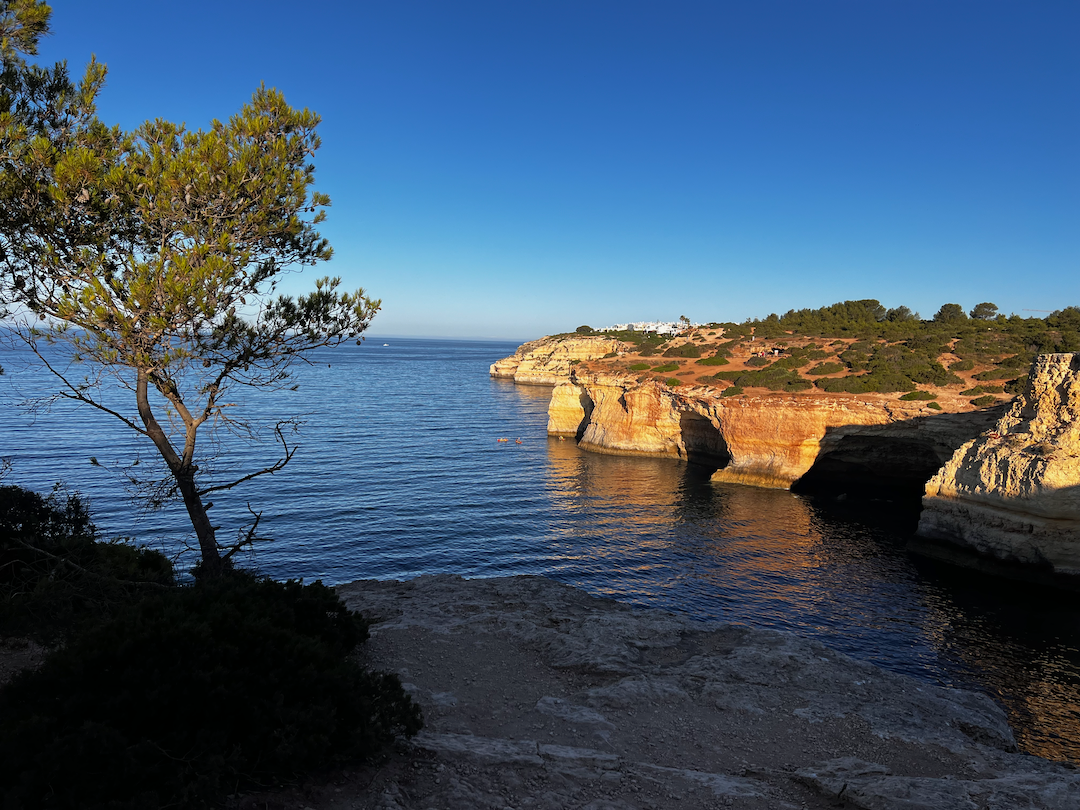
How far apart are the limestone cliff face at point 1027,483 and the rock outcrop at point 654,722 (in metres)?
14.8

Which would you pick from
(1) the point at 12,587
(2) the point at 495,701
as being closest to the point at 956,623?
(2) the point at 495,701

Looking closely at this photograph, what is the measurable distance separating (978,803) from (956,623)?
17706mm

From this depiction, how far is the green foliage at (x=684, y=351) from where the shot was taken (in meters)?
66.9

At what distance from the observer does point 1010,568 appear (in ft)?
88.5

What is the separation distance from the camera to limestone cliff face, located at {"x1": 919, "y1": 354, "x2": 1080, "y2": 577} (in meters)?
25.2

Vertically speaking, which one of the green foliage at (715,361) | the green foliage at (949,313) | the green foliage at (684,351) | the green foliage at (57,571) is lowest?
the green foliage at (57,571)

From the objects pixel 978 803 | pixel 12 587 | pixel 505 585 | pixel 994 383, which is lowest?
pixel 505 585

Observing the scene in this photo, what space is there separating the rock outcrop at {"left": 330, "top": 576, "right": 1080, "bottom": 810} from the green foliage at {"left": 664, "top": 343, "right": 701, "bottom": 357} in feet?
168

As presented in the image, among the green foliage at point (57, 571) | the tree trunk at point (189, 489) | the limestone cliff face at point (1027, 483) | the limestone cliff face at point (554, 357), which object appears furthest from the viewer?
the limestone cliff face at point (554, 357)

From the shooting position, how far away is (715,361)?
61.4 m

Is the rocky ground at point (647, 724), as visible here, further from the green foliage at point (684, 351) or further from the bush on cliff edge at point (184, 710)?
the green foliage at point (684, 351)

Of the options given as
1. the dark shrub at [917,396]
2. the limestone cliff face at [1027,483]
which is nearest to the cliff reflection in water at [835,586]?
the limestone cliff face at [1027,483]

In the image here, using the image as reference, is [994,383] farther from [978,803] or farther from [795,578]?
[978,803]

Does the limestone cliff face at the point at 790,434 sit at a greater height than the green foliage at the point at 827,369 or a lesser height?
lesser
